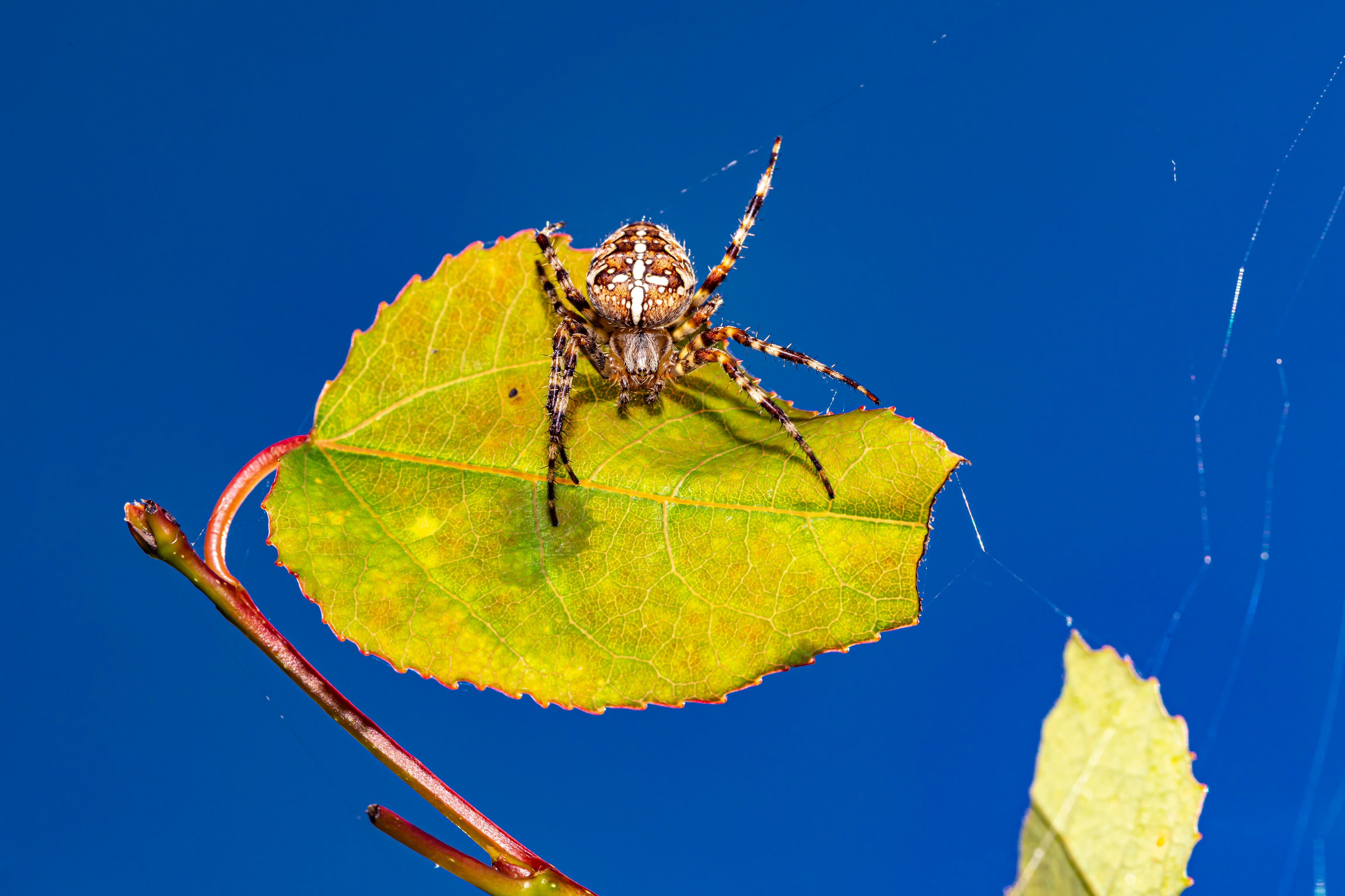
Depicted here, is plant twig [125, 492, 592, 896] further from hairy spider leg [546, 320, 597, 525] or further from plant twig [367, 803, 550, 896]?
hairy spider leg [546, 320, 597, 525]

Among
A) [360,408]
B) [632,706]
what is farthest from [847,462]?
A: [360,408]

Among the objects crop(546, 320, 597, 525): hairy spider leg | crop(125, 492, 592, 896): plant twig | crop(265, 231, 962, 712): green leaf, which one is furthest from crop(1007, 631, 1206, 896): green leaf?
crop(546, 320, 597, 525): hairy spider leg

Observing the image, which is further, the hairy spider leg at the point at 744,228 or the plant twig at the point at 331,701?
the hairy spider leg at the point at 744,228

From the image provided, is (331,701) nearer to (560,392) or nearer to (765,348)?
(560,392)

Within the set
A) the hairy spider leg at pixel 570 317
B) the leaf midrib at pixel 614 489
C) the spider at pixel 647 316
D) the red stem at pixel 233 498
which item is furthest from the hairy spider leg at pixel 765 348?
the red stem at pixel 233 498

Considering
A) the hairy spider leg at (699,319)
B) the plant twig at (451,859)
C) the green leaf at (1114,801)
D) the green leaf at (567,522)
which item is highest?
the hairy spider leg at (699,319)

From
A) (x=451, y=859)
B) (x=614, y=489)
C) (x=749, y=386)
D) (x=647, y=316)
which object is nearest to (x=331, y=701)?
(x=451, y=859)

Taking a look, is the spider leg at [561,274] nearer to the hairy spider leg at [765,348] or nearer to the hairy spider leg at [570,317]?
the hairy spider leg at [570,317]
